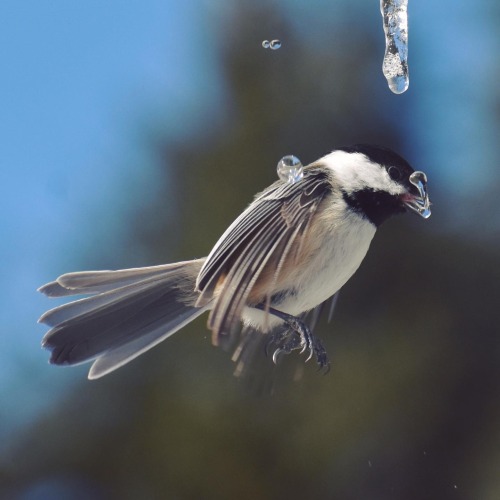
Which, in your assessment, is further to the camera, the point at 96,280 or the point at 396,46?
the point at 96,280

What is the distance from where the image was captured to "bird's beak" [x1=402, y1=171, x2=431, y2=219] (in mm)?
2117

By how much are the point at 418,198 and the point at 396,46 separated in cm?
35

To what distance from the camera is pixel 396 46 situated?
6.78 ft

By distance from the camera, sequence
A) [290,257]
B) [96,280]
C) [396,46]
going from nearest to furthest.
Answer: [396,46] → [290,257] → [96,280]

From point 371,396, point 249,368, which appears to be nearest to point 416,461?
point 371,396

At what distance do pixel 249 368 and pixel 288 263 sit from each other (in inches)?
12.1

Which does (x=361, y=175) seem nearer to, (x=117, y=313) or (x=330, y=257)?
(x=330, y=257)

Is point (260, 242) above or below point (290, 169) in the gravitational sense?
below

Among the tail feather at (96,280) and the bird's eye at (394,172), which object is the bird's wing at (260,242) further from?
the tail feather at (96,280)

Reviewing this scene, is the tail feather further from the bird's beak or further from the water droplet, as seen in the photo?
the bird's beak

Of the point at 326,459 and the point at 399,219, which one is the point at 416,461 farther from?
the point at 399,219

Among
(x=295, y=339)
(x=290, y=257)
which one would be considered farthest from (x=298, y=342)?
(x=290, y=257)

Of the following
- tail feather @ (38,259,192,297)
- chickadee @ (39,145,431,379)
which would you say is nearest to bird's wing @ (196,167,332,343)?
chickadee @ (39,145,431,379)

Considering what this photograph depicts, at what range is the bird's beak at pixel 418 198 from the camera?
212cm
